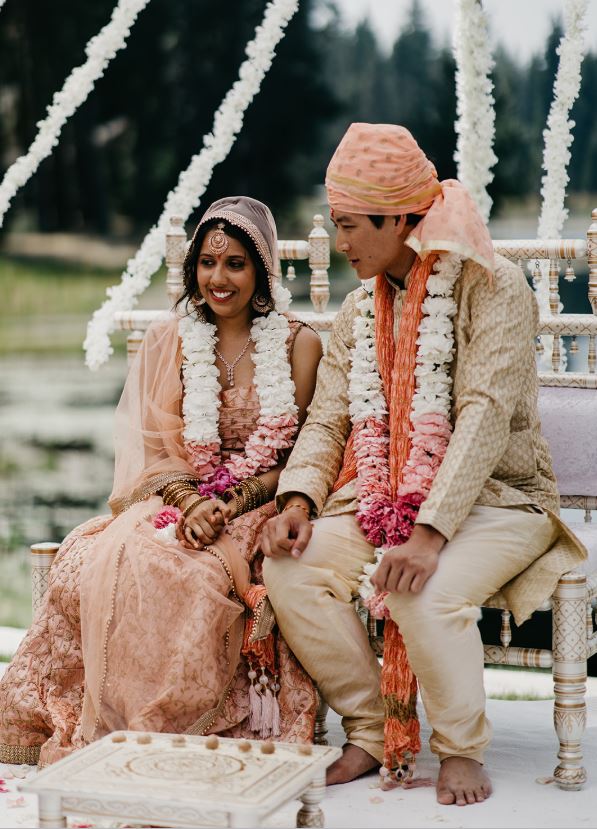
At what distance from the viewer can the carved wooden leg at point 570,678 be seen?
3.39 meters

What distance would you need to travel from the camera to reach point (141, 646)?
3486 millimetres

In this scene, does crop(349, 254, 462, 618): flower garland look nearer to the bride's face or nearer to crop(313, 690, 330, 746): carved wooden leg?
crop(313, 690, 330, 746): carved wooden leg

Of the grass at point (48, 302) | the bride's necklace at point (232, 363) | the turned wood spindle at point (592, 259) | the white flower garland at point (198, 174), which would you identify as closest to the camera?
the bride's necklace at point (232, 363)

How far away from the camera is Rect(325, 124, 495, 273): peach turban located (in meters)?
3.45

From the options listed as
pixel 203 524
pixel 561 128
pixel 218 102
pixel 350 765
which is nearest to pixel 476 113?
pixel 561 128

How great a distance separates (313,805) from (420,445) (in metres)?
1.03

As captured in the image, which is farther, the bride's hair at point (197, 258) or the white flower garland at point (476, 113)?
the white flower garland at point (476, 113)

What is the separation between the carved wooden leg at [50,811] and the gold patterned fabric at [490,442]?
1.16 meters

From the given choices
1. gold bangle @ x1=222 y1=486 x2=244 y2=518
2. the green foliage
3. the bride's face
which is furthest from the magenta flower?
the green foliage

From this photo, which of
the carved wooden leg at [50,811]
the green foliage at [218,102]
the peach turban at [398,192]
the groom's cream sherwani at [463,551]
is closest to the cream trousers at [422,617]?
the groom's cream sherwani at [463,551]

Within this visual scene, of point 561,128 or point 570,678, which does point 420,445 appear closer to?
point 570,678

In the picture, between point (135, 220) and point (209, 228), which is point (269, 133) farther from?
point (209, 228)

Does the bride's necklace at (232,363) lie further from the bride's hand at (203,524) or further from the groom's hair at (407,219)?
the groom's hair at (407,219)

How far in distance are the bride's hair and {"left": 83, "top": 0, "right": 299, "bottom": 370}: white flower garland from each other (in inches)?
147
